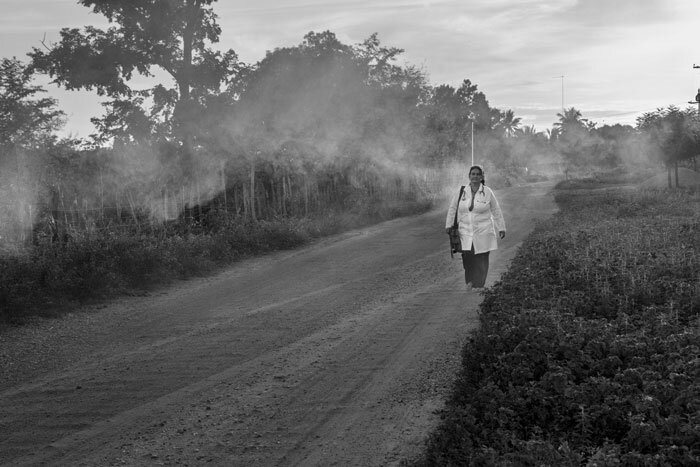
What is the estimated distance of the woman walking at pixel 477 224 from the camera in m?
9.41

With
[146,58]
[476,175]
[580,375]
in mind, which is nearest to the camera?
[580,375]

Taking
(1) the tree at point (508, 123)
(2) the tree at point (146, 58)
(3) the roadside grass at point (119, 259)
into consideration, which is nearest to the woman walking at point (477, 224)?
(3) the roadside grass at point (119, 259)

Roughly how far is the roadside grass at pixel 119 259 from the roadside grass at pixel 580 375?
5.64 m

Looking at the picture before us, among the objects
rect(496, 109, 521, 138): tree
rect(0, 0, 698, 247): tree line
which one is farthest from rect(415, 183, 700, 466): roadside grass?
rect(496, 109, 521, 138): tree

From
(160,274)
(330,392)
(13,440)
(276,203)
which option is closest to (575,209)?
(276,203)

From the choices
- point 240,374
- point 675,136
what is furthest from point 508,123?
point 240,374

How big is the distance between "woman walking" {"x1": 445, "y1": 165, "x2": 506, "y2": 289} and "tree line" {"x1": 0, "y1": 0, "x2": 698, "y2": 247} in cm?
736

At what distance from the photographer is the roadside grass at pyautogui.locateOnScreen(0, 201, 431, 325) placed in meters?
8.95

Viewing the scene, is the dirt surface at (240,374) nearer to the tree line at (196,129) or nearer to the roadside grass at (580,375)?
the roadside grass at (580,375)

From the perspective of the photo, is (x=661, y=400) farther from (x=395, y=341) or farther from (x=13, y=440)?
(x=13, y=440)

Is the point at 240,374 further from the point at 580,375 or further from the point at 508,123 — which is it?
the point at 508,123

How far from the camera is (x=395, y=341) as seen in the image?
7109 millimetres

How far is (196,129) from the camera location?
17812 millimetres

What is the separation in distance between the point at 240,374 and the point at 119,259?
574cm
